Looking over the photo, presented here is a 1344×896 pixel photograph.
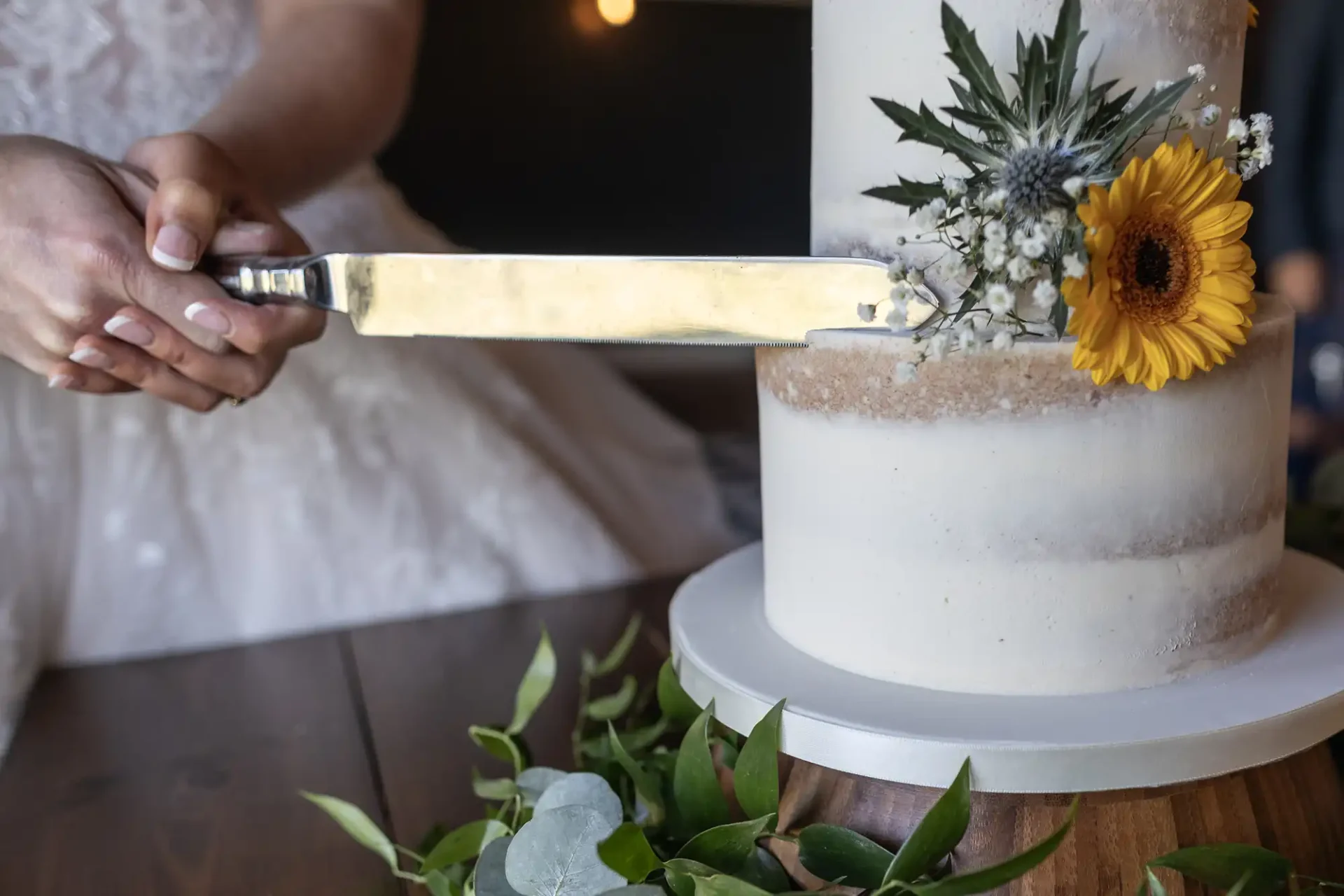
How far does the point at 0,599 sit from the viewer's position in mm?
729

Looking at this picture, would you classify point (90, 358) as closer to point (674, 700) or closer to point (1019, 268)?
point (674, 700)

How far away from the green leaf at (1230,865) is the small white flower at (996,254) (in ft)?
0.69

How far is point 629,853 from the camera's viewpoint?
0.36m

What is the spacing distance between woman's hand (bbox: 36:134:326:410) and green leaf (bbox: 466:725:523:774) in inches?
9.3

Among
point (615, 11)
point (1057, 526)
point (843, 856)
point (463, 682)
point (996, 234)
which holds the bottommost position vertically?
point (463, 682)

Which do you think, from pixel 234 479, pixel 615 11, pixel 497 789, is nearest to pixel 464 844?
pixel 497 789

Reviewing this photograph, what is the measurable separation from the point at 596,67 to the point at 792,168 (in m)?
0.38

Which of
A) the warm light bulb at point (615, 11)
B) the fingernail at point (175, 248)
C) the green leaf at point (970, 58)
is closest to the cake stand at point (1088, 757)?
the green leaf at point (970, 58)

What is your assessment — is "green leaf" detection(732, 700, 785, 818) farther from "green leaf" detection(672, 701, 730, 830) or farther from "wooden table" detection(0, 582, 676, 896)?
"wooden table" detection(0, 582, 676, 896)

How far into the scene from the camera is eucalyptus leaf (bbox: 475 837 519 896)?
1.35ft

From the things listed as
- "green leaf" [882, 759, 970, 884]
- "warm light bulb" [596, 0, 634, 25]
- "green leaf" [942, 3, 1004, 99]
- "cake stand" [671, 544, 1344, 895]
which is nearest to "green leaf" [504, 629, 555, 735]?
"cake stand" [671, 544, 1344, 895]

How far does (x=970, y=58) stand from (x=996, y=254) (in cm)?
7

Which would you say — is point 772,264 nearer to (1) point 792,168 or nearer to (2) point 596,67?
(2) point 596,67

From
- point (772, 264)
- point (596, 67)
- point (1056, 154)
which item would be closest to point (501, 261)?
point (772, 264)
